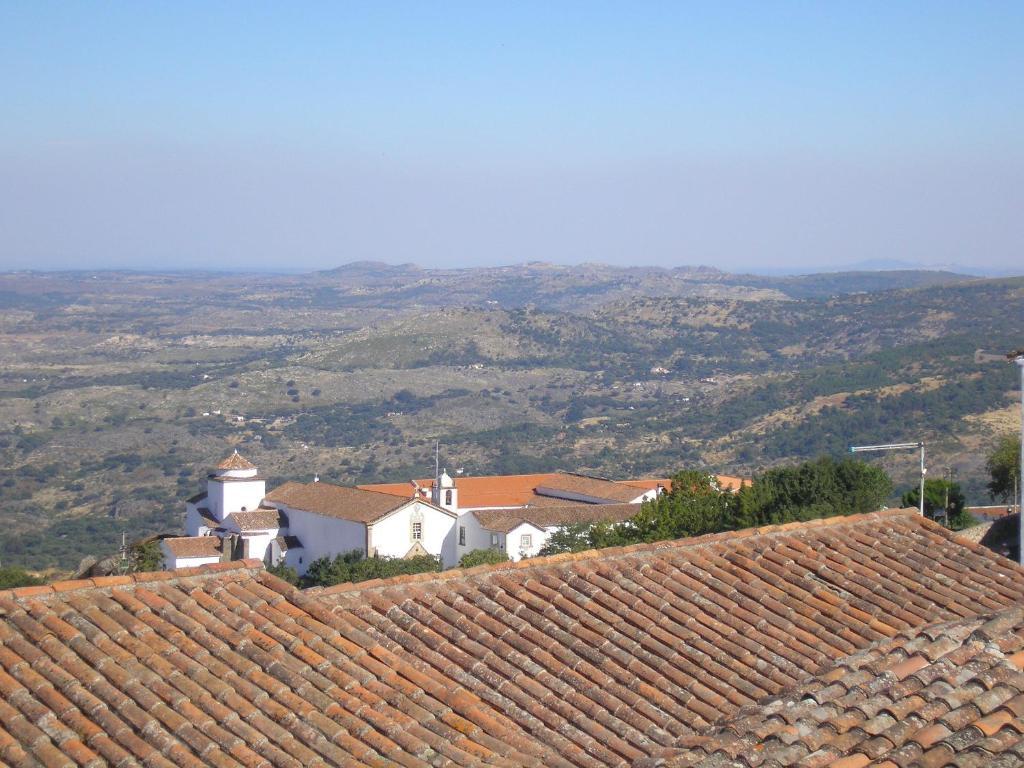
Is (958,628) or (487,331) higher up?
(958,628)

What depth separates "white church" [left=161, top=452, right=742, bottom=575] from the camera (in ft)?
152

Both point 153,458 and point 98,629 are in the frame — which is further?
point 153,458

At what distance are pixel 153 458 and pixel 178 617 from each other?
99900 millimetres

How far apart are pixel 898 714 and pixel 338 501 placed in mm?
44720

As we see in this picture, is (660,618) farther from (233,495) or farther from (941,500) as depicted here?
(233,495)

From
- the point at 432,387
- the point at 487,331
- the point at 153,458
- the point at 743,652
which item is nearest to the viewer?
the point at 743,652

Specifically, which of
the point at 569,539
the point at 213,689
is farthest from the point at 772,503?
the point at 213,689

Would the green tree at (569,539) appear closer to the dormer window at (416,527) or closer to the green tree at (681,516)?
the green tree at (681,516)

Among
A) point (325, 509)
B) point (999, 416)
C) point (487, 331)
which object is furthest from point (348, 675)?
point (487, 331)

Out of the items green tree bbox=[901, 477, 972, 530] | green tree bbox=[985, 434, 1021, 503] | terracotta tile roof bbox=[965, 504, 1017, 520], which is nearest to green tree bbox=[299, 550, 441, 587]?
green tree bbox=[901, 477, 972, 530]

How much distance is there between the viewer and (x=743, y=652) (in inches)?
266

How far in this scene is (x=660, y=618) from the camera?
701 cm

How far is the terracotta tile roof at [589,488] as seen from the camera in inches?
2121

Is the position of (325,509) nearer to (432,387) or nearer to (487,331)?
(432,387)
